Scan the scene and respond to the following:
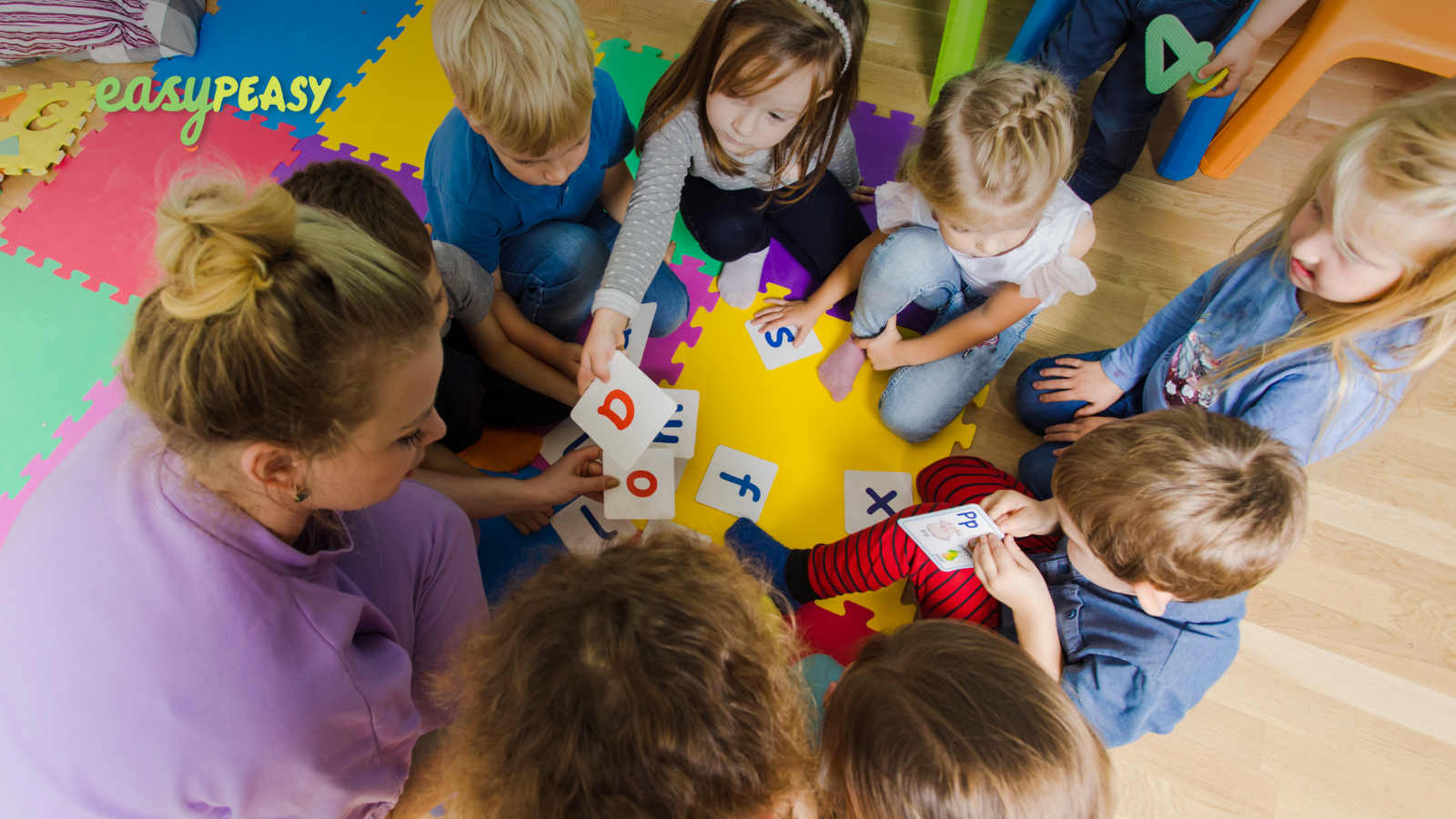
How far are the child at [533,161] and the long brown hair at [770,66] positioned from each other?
7.5 inches

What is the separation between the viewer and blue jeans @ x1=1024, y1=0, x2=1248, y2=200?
5.80 ft

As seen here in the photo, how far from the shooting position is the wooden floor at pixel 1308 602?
53.9 inches

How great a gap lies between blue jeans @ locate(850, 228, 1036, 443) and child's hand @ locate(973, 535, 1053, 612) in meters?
0.47

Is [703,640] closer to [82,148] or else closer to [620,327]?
[620,327]

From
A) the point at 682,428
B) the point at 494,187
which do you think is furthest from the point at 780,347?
the point at 494,187

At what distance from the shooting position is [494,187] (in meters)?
1.44

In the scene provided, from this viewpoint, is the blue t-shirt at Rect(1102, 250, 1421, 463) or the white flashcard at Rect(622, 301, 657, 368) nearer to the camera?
the blue t-shirt at Rect(1102, 250, 1421, 463)

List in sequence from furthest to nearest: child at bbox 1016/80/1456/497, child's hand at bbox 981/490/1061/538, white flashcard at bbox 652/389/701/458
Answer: white flashcard at bbox 652/389/701/458 → child's hand at bbox 981/490/1061/538 → child at bbox 1016/80/1456/497

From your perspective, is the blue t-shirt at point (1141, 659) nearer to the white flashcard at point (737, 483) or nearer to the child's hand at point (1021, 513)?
the child's hand at point (1021, 513)

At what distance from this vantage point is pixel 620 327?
4.85 ft

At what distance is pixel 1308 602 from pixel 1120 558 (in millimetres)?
841

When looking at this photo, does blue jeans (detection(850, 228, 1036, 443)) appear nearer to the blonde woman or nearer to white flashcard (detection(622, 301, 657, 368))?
white flashcard (detection(622, 301, 657, 368))

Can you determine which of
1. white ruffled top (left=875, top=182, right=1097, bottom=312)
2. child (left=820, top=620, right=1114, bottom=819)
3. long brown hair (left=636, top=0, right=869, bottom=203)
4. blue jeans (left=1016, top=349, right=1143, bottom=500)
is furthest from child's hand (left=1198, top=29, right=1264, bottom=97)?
child (left=820, top=620, right=1114, bottom=819)

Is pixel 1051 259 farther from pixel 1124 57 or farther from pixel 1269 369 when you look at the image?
pixel 1124 57
